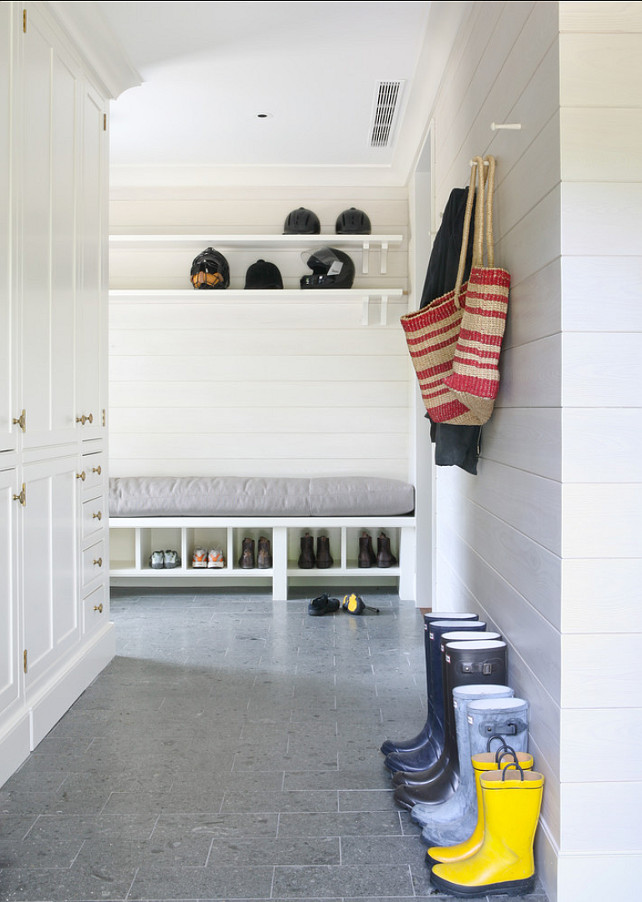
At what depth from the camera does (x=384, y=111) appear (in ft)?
13.2

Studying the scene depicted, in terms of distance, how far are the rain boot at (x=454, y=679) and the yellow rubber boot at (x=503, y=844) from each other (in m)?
0.30

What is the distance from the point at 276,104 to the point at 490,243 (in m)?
2.19

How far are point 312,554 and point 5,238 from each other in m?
3.01

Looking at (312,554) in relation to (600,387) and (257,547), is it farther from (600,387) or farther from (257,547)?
(600,387)

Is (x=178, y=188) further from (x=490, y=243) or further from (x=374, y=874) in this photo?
(x=374, y=874)

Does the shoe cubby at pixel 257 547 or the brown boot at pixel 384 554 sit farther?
the brown boot at pixel 384 554

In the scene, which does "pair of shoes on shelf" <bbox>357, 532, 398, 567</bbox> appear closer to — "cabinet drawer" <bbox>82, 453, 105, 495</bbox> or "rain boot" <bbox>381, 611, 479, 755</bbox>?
"cabinet drawer" <bbox>82, 453, 105, 495</bbox>

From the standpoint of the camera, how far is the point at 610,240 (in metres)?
1.72

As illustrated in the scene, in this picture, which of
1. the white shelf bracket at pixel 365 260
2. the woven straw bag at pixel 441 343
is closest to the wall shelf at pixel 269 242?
the white shelf bracket at pixel 365 260

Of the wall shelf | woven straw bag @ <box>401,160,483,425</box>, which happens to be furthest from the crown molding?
woven straw bag @ <box>401,160,483,425</box>

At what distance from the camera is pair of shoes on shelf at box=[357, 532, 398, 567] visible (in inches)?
191

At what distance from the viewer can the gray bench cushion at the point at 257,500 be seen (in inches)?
186

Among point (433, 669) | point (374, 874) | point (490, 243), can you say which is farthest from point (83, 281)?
point (374, 874)

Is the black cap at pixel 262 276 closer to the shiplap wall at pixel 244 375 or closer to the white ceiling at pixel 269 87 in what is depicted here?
the shiplap wall at pixel 244 375
